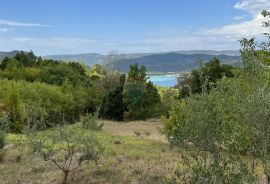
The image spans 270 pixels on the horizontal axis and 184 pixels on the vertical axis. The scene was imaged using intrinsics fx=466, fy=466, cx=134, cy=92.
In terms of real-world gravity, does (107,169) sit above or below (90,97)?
above

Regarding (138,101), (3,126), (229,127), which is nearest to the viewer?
(229,127)

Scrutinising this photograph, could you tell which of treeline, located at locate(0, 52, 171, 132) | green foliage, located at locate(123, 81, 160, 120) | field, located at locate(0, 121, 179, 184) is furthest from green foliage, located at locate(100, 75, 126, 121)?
field, located at locate(0, 121, 179, 184)

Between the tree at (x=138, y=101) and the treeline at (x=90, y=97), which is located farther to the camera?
the tree at (x=138, y=101)

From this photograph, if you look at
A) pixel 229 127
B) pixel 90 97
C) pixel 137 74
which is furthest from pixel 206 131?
pixel 90 97

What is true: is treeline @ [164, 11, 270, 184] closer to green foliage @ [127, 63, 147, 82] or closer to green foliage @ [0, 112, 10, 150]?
green foliage @ [0, 112, 10, 150]

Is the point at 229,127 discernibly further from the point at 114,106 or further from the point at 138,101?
the point at 114,106

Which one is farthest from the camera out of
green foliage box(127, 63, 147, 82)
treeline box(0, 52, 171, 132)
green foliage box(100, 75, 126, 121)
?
green foliage box(127, 63, 147, 82)

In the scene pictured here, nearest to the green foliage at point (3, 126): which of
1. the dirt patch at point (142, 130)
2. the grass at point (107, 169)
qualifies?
the grass at point (107, 169)

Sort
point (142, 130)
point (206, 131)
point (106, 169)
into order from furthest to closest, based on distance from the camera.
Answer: point (142, 130) < point (106, 169) < point (206, 131)

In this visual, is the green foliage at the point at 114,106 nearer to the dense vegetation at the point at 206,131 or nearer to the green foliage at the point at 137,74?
the green foliage at the point at 137,74

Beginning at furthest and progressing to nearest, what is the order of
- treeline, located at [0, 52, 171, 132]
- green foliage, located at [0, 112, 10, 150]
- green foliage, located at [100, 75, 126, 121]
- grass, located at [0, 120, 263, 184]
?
green foliage, located at [100, 75, 126, 121] → treeline, located at [0, 52, 171, 132] → green foliage, located at [0, 112, 10, 150] → grass, located at [0, 120, 263, 184]

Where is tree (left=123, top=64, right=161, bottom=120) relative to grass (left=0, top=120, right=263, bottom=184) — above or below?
below

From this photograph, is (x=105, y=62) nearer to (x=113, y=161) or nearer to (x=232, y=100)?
(x=113, y=161)

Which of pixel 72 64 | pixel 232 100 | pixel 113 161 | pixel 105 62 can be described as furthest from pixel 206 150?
pixel 105 62
